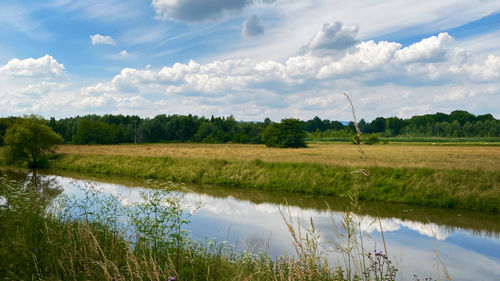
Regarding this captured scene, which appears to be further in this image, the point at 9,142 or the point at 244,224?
the point at 9,142

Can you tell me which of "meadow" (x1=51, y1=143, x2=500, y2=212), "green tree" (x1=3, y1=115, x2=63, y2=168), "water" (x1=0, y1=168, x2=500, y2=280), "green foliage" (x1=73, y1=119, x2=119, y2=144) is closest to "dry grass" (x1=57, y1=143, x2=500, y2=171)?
"meadow" (x1=51, y1=143, x2=500, y2=212)

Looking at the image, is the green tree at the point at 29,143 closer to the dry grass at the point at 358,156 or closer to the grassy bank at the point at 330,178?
the dry grass at the point at 358,156

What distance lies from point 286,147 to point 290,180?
3683 cm

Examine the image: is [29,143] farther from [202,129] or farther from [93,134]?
[202,129]

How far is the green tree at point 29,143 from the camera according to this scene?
3319cm

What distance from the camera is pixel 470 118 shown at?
114812 millimetres

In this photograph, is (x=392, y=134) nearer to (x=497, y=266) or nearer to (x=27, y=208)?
(x=497, y=266)

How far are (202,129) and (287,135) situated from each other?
3970cm

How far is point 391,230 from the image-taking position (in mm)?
13695

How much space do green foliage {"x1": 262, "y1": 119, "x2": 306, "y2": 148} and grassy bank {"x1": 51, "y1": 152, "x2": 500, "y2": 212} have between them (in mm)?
32244

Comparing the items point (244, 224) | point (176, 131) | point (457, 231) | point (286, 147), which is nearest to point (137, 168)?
point (244, 224)

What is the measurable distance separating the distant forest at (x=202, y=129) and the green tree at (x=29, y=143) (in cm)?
3537

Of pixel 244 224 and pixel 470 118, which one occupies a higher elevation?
pixel 470 118

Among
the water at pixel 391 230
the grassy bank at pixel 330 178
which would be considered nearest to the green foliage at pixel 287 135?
the grassy bank at pixel 330 178
